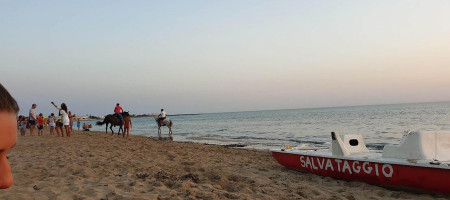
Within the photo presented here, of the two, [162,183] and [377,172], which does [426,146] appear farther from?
[162,183]

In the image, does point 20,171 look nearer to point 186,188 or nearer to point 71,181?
point 71,181

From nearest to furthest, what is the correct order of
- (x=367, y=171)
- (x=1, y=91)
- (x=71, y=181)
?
1. (x=1, y=91)
2. (x=71, y=181)
3. (x=367, y=171)

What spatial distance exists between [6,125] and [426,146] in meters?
6.31

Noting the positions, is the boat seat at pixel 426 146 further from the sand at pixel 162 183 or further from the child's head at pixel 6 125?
the child's head at pixel 6 125

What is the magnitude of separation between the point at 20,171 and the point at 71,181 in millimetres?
1637

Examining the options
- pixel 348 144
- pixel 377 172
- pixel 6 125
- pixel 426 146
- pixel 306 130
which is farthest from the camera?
pixel 306 130

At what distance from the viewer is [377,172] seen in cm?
602

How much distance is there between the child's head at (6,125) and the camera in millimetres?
841

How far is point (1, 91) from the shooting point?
85 cm

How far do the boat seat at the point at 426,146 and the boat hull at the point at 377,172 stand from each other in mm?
321

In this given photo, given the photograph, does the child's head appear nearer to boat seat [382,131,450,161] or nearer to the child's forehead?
the child's forehead

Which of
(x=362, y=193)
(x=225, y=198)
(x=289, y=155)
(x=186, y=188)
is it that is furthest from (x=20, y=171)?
(x=362, y=193)

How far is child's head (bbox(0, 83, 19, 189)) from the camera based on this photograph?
84cm

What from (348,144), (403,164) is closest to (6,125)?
(403,164)
